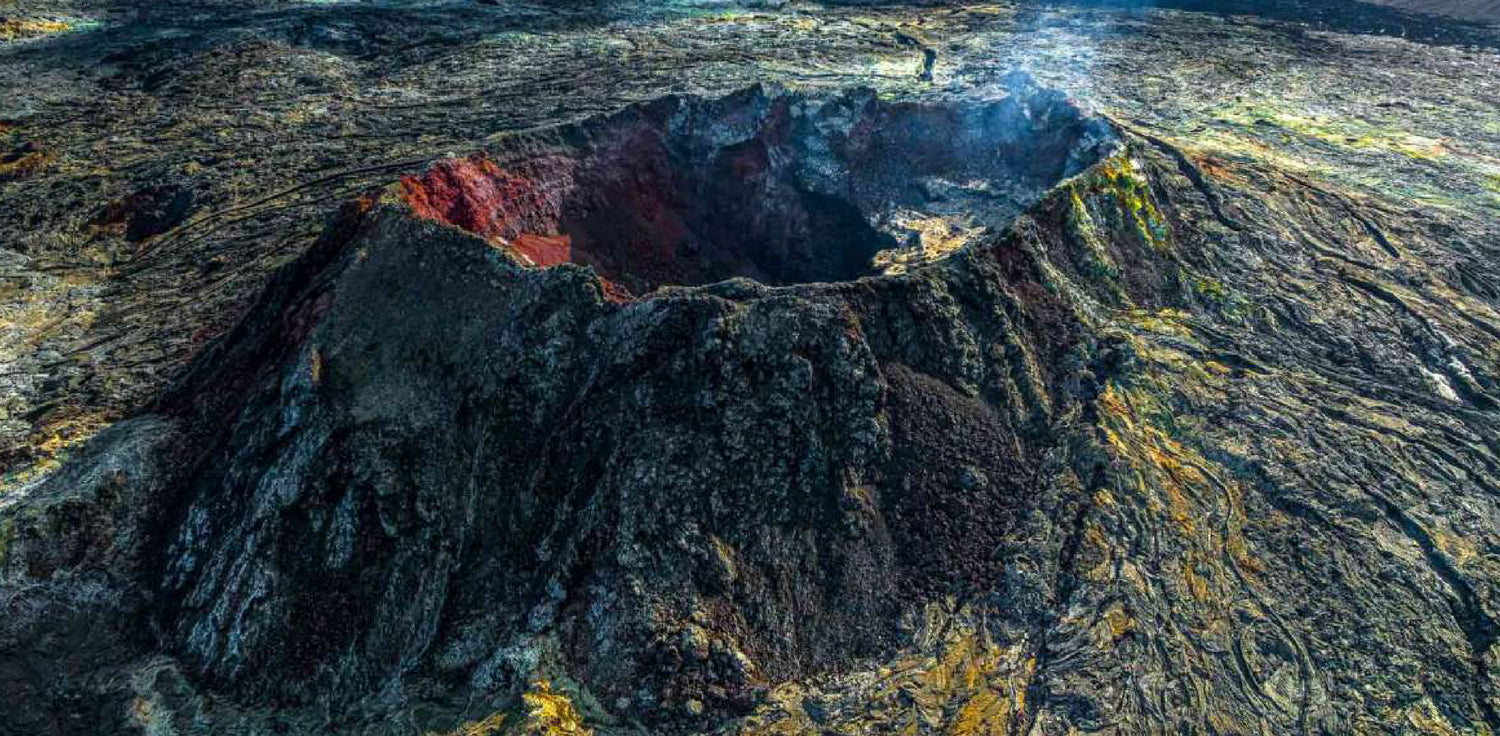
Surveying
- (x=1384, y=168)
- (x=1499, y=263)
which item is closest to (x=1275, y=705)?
(x=1499, y=263)

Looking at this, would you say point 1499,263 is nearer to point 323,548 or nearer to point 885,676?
point 885,676

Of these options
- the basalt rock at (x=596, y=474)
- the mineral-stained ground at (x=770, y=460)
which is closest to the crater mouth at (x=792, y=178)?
the mineral-stained ground at (x=770, y=460)

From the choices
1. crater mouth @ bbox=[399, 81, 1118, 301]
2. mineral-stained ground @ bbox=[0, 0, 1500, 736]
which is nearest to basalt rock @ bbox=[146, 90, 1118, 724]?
mineral-stained ground @ bbox=[0, 0, 1500, 736]

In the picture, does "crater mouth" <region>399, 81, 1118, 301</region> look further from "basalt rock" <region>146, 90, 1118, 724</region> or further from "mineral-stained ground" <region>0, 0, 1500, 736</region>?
"basalt rock" <region>146, 90, 1118, 724</region>

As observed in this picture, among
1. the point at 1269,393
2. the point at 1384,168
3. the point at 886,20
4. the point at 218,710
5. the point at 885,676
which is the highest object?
the point at 886,20

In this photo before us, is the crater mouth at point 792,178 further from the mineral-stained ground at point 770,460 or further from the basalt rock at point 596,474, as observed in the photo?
the basalt rock at point 596,474
